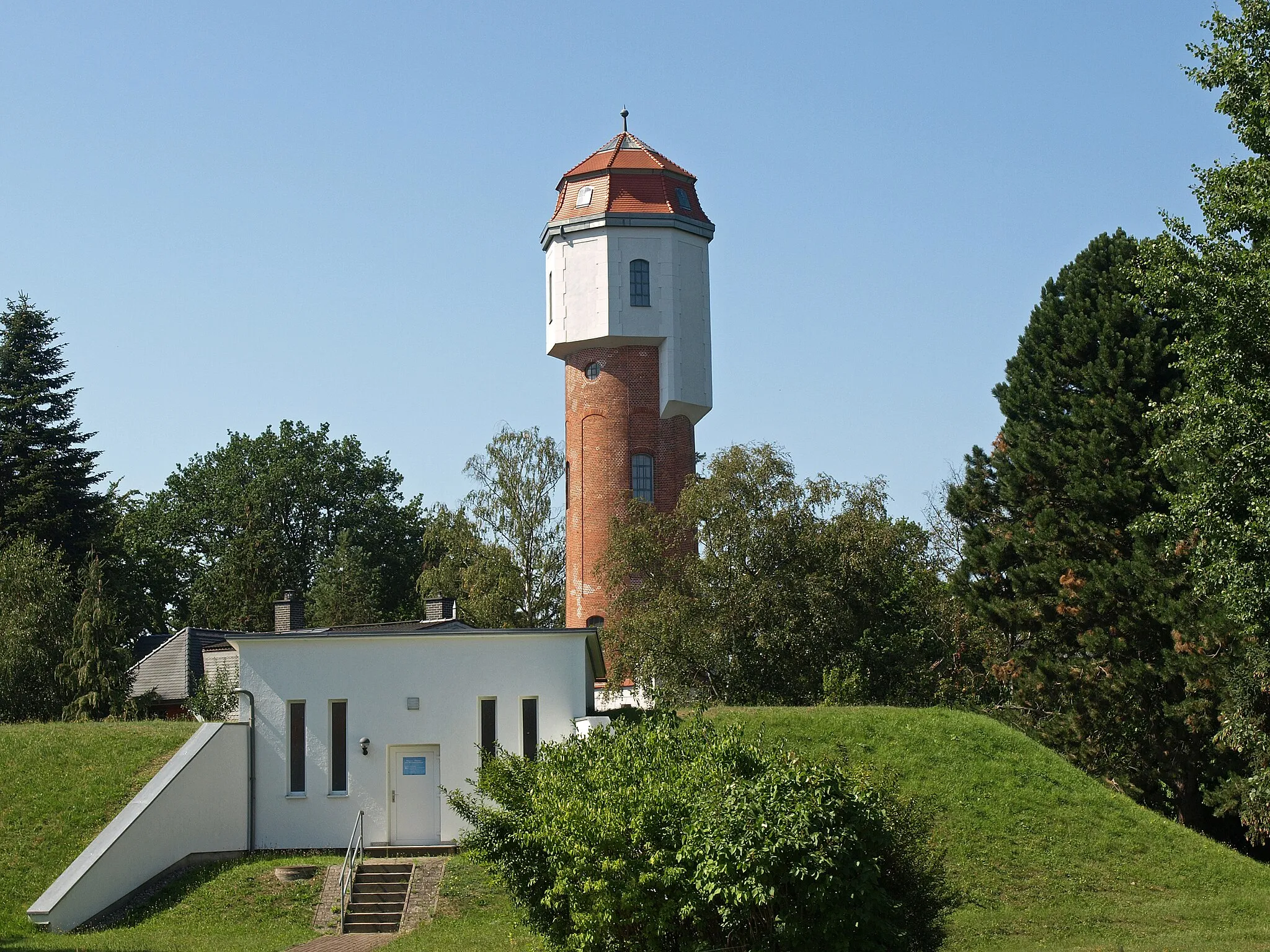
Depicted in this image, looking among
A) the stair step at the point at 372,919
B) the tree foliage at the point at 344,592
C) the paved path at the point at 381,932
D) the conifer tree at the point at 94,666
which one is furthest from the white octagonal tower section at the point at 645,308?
the stair step at the point at 372,919

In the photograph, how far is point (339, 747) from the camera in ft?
86.5

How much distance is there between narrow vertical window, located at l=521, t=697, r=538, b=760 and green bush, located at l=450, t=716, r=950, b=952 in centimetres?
1009

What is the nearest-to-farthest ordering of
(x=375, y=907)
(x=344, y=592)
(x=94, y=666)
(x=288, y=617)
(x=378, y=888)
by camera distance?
(x=375, y=907)
(x=378, y=888)
(x=288, y=617)
(x=94, y=666)
(x=344, y=592)

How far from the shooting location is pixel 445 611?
35.2 meters

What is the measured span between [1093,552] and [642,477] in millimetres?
15818

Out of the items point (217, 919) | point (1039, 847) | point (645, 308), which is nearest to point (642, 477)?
point (645, 308)

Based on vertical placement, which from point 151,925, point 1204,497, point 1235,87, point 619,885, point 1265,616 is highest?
point 1235,87

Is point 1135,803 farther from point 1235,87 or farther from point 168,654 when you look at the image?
point 168,654

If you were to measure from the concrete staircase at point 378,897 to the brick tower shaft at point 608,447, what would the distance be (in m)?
19.7

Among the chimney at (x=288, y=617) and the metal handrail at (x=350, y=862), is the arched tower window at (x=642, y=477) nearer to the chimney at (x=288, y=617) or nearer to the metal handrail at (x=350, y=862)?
the chimney at (x=288, y=617)

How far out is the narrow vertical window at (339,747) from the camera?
26156 millimetres

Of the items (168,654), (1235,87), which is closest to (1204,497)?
(1235,87)

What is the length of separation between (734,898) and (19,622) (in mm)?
29371

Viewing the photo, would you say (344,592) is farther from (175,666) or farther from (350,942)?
(350,942)
